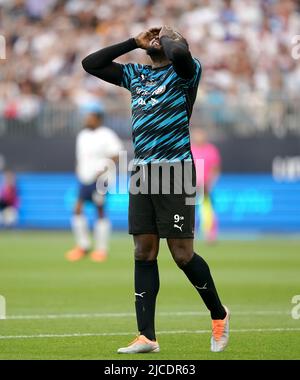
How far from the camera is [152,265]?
27.9 ft

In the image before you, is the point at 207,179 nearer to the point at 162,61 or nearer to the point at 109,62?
the point at 109,62

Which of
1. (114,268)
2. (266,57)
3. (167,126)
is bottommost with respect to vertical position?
(114,268)

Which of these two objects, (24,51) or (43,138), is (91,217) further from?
(24,51)

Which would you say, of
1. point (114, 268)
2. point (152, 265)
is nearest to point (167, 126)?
point (152, 265)

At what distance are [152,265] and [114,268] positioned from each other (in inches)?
329

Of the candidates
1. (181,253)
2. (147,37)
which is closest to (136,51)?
(147,37)

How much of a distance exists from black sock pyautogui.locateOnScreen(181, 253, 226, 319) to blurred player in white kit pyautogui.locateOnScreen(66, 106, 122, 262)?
10164 millimetres

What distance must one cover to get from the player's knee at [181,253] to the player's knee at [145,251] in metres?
0.18

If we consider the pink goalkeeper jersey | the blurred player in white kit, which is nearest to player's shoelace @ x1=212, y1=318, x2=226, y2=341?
the blurred player in white kit

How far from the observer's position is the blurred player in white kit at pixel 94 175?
18.8 m

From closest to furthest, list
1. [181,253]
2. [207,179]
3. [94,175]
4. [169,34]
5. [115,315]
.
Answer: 1. [169,34]
2. [181,253]
3. [115,315]
4. [94,175]
5. [207,179]

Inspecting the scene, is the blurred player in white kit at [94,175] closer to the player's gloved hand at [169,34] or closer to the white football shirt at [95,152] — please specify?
the white football shirt at [95,152]

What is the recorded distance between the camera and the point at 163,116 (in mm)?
8422

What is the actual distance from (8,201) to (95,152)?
8675mm
